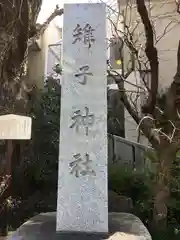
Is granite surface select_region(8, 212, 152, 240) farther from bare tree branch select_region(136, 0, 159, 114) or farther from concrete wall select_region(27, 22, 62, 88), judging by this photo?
concrete wall select_region(27, 22, 62, 88)

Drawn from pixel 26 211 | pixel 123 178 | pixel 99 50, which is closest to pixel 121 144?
pixel 123 178

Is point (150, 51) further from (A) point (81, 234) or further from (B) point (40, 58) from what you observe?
(B) point (40, 58)

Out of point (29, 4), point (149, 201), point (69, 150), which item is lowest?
point (149, 201)

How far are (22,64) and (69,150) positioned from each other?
3.91m

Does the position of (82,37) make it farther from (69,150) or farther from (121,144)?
(121,144)

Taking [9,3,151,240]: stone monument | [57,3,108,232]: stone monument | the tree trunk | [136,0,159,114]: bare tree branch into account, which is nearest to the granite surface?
[9,3,151,240]: stone monument

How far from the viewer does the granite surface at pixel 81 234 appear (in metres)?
4.04

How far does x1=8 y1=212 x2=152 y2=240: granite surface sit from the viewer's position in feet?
13.3

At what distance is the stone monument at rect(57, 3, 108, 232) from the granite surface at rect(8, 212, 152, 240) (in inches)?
6.6

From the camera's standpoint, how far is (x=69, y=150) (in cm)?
447

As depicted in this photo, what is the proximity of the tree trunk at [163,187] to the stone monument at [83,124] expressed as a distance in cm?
177

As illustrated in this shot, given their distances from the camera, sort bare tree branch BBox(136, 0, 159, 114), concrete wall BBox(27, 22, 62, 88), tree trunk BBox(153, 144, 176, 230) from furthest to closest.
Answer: concrete wall BBox(27, 22, 62, 88)
tree trunk BBox(153, 144, 176, 230)
bare tree branch BBox(136, 0, 159, 114)

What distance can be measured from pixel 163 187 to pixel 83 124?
85.7 inches

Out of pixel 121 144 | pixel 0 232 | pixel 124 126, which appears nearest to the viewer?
pixel 0 232
